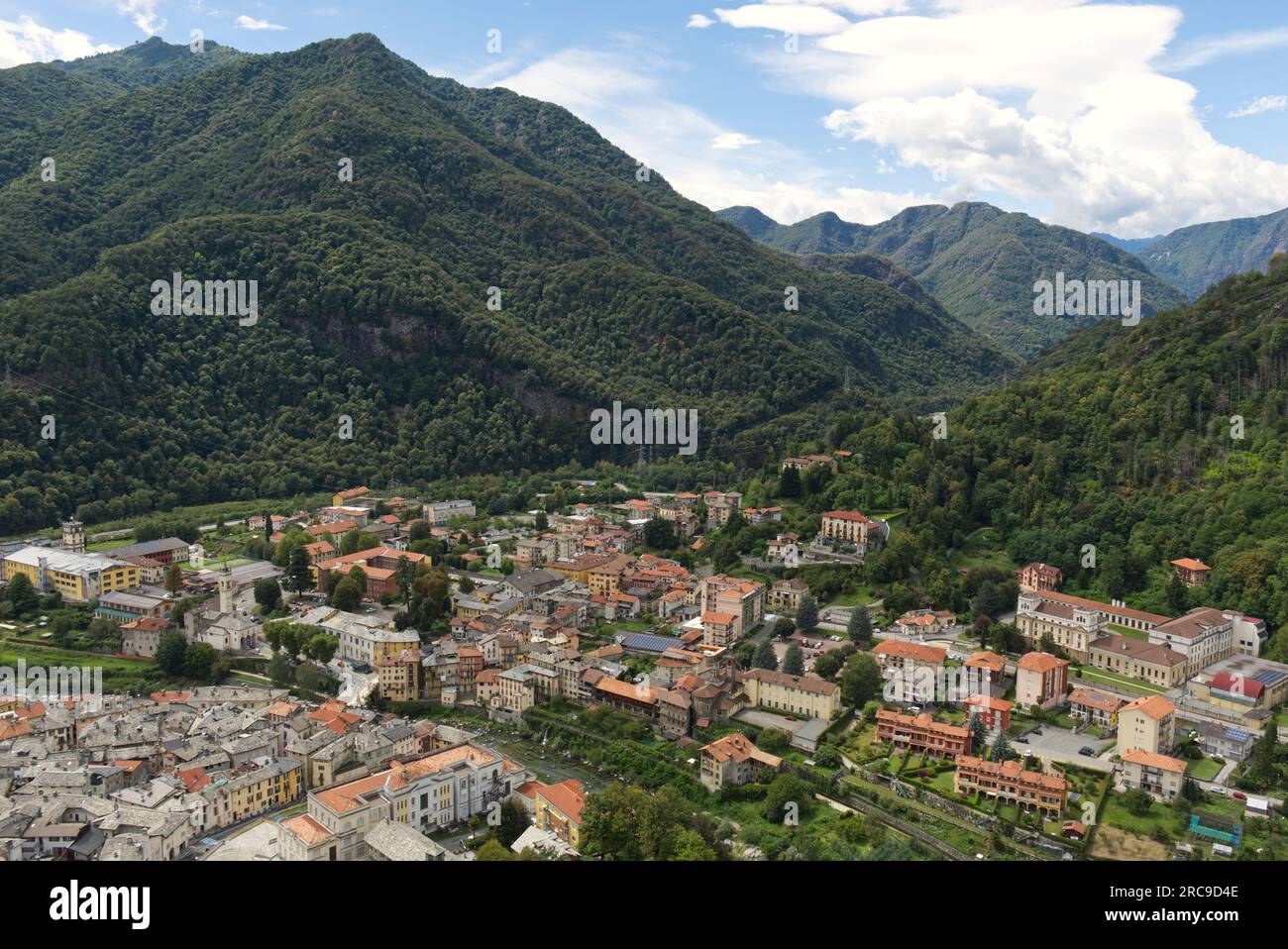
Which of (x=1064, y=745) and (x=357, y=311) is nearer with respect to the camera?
(x=1064, y=745)

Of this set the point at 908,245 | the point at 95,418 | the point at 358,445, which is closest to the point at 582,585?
the point at 358,445

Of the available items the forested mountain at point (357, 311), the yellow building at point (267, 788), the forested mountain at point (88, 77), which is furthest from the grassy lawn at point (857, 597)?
the forested mountain at point (88, 77)

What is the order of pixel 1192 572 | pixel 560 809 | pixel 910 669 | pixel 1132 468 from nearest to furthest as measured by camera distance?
pixel 560 809 < pixel 910 669 < pixel 1192 572 < pixel 1132 468

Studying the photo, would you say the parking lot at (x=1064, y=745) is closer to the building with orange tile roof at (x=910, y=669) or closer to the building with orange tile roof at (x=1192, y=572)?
the building with orange tile roof at (x=910, y=669)

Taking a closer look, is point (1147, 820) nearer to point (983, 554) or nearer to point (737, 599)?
point (737, 599)

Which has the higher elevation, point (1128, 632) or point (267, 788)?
point (1128, 632)

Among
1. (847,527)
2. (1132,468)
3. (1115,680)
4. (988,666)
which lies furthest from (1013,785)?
(1132,468)

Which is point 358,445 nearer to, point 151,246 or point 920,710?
point 151,246

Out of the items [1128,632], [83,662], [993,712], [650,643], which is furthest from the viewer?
[650,643]
